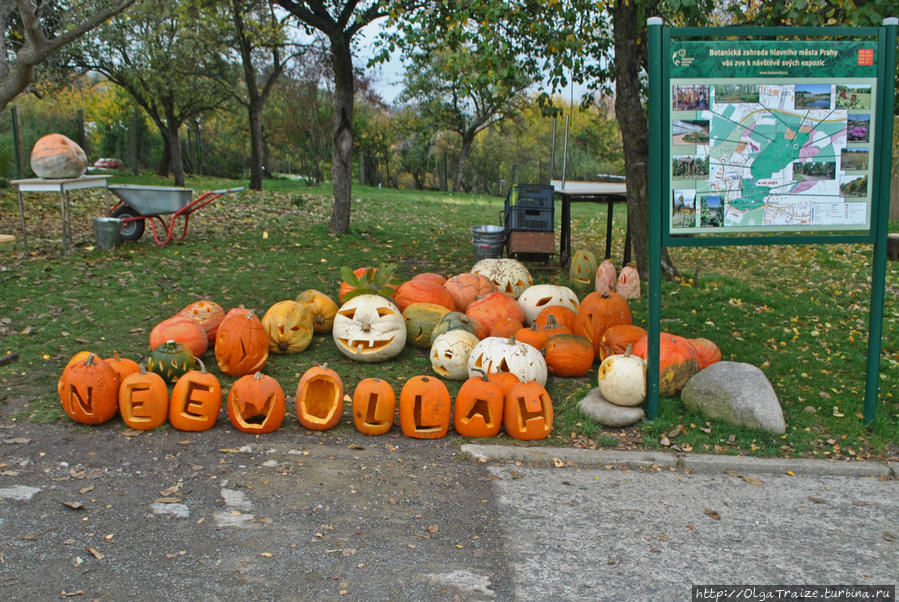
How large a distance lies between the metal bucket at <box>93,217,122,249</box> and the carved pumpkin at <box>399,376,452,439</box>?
7201 millimetres

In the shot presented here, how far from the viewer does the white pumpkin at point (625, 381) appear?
5.12m

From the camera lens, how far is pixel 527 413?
498 cm

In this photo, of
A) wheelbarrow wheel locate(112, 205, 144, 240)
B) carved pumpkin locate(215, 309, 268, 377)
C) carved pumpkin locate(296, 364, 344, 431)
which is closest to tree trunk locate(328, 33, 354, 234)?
wheelbarrow wheel locate(112, 205, 144, 240)

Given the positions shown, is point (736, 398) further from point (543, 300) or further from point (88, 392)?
point (88, 392)

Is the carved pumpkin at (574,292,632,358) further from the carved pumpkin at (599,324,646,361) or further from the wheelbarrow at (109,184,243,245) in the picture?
the wheelbarrow at (109,184,243,245)

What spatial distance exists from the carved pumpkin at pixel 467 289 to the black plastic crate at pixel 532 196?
2846mm

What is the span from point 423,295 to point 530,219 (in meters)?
3.51

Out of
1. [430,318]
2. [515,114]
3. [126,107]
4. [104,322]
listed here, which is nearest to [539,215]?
[430,318]

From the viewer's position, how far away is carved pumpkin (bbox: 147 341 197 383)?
5.44 meters

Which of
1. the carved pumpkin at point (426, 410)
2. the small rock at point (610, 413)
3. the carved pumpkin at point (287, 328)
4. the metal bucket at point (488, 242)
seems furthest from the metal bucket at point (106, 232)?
the small rock at point (610, 413)

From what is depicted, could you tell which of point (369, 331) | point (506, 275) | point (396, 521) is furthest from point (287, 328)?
point (396, 521)

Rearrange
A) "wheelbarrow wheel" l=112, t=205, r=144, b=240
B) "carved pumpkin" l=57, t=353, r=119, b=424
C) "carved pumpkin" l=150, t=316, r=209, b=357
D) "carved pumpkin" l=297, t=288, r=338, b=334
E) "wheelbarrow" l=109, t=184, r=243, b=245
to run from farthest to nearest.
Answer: "wheelbarrow wheel" l=112, t=205, r=144, b=240
"wheelbarrow" l=109, t=184, r=243, b=245
"carved pumpkin" l=297, t=288, r=338, b=334
"carved pumpkin" l=150, t=316, r=209, b=357
"carved pumpkin" l=57, t=353, r=119, b=424

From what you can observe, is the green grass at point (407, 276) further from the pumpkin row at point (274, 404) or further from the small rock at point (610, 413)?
the pumpkin row at point (274, 404)

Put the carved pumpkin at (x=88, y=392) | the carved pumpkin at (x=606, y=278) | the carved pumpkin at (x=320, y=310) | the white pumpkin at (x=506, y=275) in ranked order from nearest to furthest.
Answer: the carved pumpkin at (x=88, y=392)
the carved pumpkin at (x=320, y=310)
the white pumpkin at (x=506, y=275)
the carved pumpkin at (x=606, y=278)
